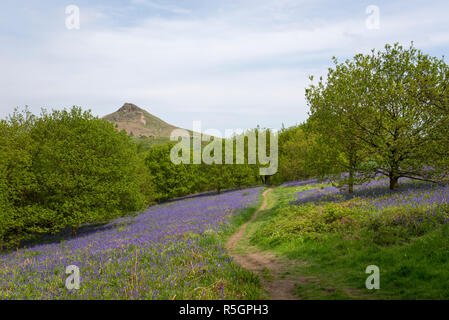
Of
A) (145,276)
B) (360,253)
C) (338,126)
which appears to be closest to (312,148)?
(338,126)

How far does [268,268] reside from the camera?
1136cm

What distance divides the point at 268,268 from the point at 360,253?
3.69 metres

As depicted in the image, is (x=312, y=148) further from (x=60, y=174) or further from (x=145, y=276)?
(x=60, y=174)

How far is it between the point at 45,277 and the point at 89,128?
19.4 meters

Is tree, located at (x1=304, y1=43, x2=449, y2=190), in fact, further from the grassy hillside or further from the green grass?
the grassy hillside

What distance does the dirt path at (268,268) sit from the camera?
8.62 m

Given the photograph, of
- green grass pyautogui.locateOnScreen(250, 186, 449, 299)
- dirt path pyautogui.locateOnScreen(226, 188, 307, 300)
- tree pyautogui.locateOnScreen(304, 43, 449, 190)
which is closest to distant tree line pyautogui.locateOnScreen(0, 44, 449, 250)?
tree pyautogui.locateOnScreen(304, 43, 449, 190)

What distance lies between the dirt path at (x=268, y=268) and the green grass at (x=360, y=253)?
0.42 meters

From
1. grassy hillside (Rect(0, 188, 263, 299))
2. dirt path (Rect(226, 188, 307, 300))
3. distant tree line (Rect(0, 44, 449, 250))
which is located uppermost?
distant tree line (Rect(0, 44, 449, 250))

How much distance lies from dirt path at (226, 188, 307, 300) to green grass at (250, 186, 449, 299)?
416 millimetres

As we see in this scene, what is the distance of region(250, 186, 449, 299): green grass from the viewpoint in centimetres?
772

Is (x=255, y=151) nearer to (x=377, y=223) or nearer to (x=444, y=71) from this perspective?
(x=444, y=71)

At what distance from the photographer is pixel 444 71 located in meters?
16.9

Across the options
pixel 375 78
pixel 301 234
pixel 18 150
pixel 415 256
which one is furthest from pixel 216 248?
pixel 18 150
